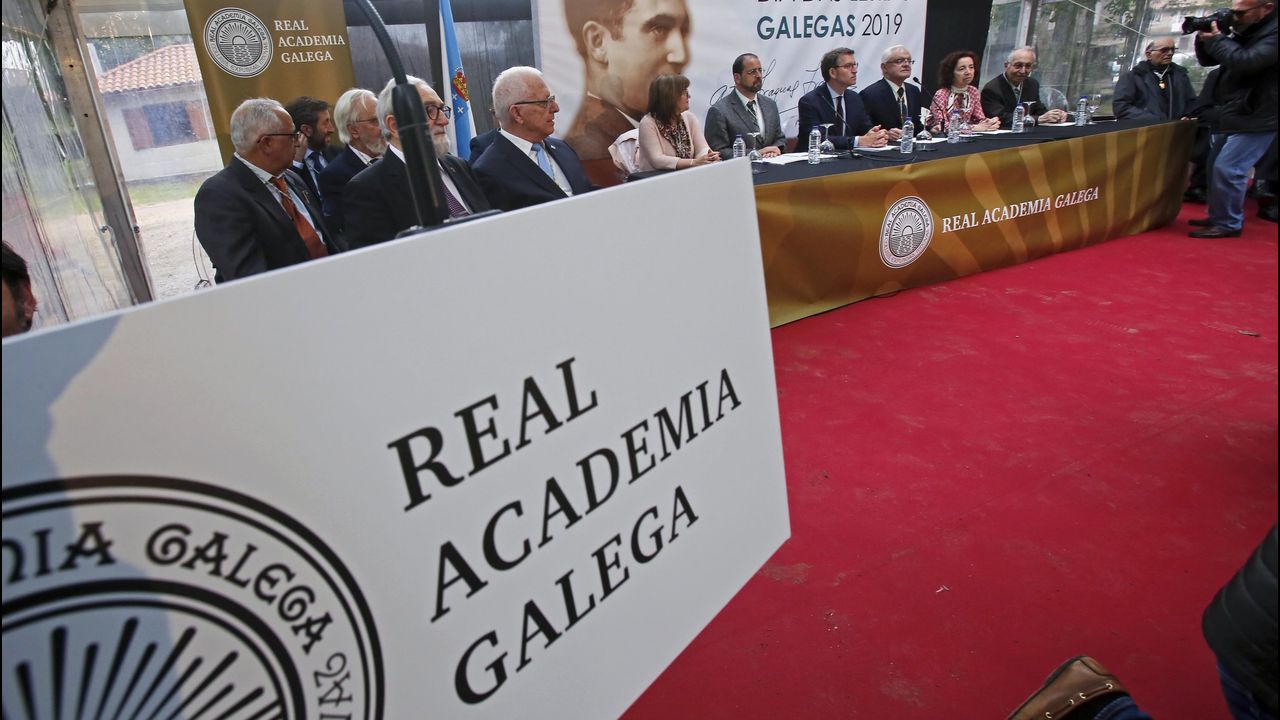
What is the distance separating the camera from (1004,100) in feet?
15.0

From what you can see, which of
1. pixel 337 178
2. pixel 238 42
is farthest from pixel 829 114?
pixel 238 42

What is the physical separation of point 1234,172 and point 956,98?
5.13 feet

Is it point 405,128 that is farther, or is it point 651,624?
point 651,624

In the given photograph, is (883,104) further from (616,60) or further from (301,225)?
(301,225)

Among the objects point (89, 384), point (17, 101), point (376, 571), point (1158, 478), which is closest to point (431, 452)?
point (376, 571)

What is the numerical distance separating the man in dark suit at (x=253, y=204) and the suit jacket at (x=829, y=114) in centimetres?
291

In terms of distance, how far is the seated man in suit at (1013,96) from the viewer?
14.5 ft

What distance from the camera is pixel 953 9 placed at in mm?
5980

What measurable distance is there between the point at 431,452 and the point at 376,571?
0.09 metres

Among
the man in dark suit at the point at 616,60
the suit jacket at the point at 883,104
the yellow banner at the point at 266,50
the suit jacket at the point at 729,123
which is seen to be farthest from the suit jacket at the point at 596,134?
the suit jacket at the point at 883,104

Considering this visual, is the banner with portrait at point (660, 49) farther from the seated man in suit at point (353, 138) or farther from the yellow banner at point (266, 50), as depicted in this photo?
the seated man in suit at point (353, 138)

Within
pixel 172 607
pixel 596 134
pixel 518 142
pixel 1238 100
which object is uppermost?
pixel 596 134

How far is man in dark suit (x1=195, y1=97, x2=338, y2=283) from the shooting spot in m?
1.95

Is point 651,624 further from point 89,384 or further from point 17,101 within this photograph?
point 17,101
